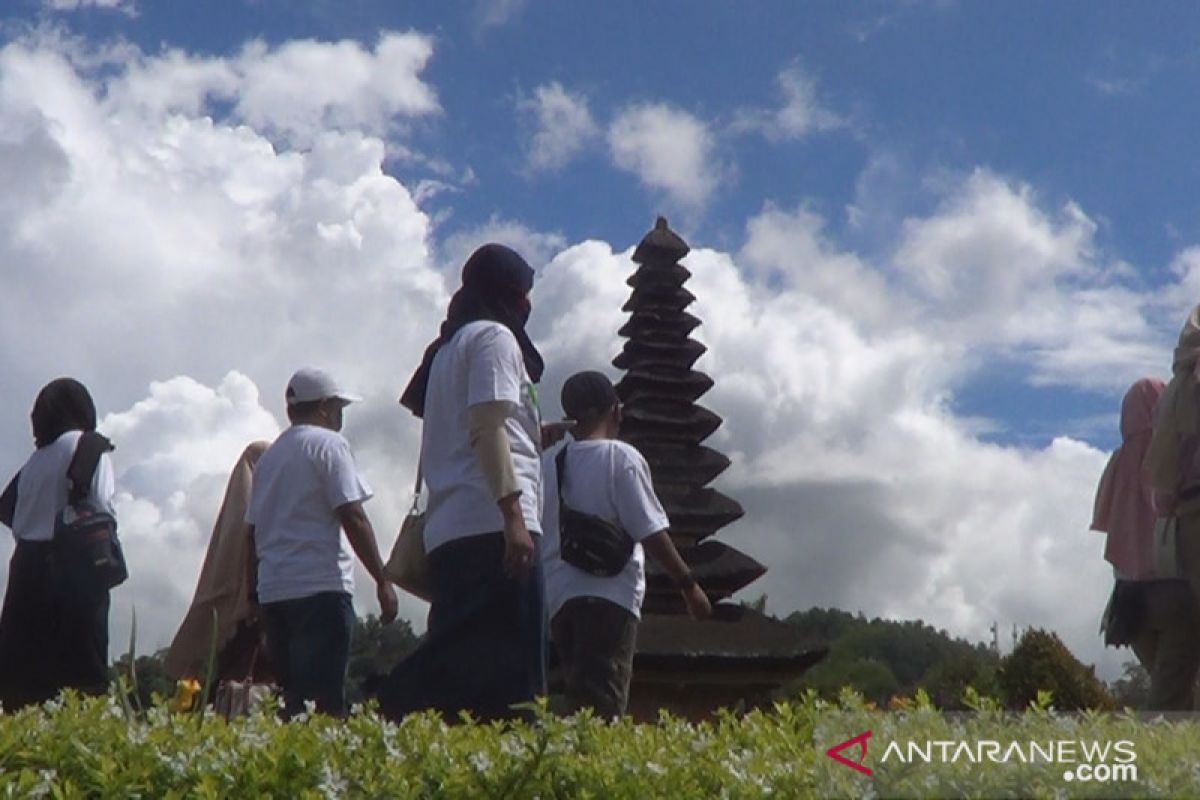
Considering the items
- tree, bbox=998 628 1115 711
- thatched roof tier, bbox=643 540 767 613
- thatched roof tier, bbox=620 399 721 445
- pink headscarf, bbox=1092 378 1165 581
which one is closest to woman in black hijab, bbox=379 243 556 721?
pink headscarf, bbox=1092 378 1165 581

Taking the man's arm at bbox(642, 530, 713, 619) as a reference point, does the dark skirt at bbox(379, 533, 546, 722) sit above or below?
below

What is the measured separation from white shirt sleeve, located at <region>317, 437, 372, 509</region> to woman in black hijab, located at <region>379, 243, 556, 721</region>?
4.82ft

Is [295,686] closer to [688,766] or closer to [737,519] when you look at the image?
[688,766]

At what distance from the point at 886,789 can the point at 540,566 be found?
7.37ft

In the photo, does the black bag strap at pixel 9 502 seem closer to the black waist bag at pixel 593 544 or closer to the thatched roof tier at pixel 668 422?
the black waist bag at pixel 593 544

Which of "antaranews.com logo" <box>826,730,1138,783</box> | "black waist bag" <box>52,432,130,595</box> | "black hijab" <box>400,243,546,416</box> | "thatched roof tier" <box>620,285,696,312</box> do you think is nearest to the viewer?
"antaranews.com logo" <box>826,730,1138,783</box>

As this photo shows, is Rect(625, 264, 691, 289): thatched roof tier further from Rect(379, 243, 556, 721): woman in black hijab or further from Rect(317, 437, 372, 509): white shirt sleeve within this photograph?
Rect(379, 243, 556, 721): woman in black hijab

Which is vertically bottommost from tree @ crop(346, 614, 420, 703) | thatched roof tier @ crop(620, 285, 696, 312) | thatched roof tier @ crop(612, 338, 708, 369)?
tree @ crop(346, 614, 420, 703)

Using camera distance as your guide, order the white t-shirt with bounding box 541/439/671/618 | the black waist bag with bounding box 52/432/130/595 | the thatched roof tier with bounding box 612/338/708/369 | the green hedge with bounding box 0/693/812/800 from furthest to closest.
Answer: the thatched roof tier with bounding box 612/338/708/369 → the black waist bag with bounding box 52/432/130/595 → the white t-shirt with bounding box 541/439/671/618 → the green hedge with bounding box 0/693/812/800

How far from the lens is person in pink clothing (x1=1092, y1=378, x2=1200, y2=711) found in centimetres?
891

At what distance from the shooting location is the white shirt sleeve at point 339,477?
812 centimetres

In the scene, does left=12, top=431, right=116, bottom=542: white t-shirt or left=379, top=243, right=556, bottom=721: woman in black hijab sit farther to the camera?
left=12, top=431, right=116, bottom=542: white t-shirt

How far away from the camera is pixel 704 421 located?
69.4 feet

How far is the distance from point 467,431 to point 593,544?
4.89 feet
